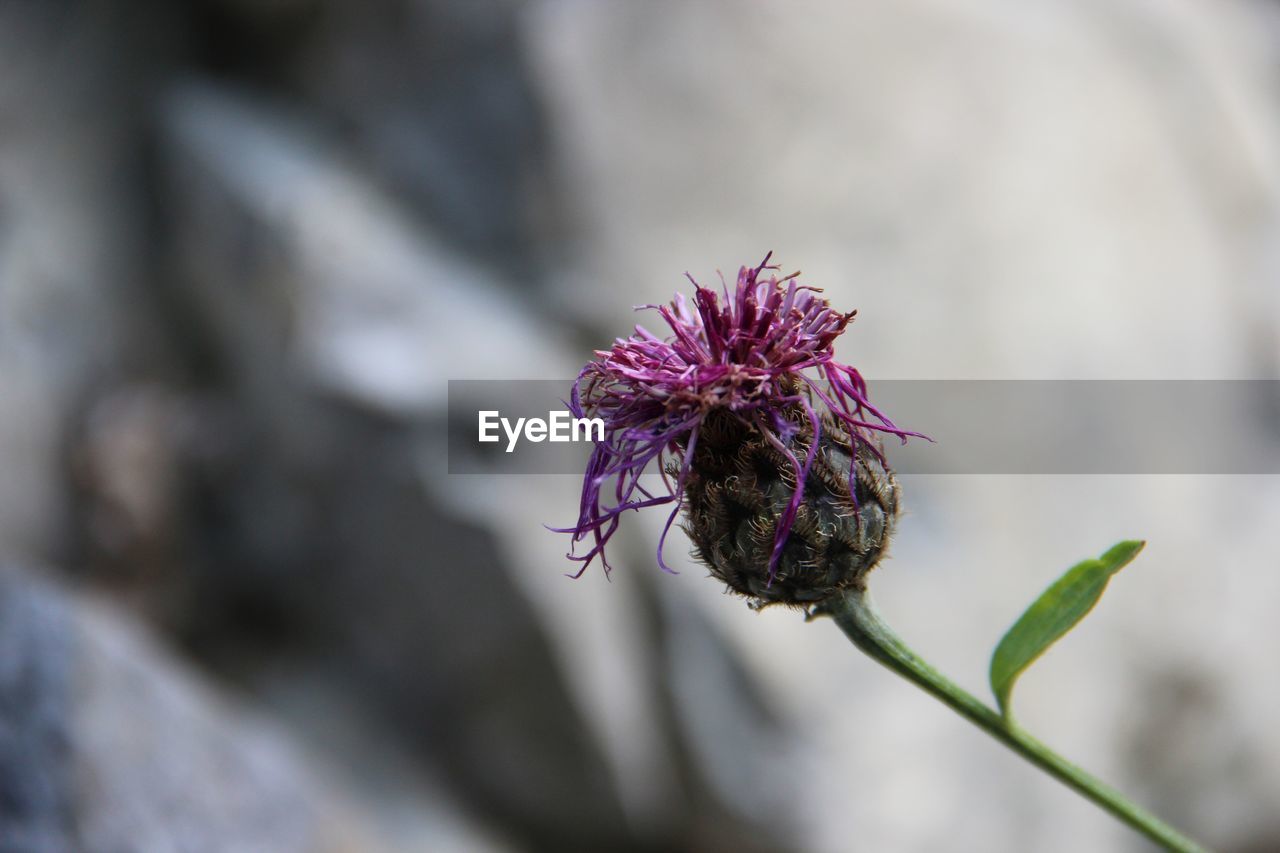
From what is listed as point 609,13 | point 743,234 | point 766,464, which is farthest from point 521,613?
point 766,464

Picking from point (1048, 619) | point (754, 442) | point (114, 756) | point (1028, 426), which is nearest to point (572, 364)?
point (1028, 426)

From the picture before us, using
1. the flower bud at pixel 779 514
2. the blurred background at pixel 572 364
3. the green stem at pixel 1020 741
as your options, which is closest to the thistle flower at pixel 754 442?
the flower bud at pixel 779 514

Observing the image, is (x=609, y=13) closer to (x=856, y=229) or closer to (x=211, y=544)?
(x=856, y=229)

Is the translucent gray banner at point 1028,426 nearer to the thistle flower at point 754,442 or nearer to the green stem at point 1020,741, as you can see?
the thistle flower at point 754,442

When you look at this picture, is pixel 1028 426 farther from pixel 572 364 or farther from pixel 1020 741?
pixel 1020 741

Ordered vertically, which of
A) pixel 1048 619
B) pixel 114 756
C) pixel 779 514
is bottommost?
pixel 114 756

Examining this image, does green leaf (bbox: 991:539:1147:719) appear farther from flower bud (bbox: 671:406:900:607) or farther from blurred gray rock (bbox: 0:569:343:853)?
blurred gray rock (bbox: 0:569:343:853)
